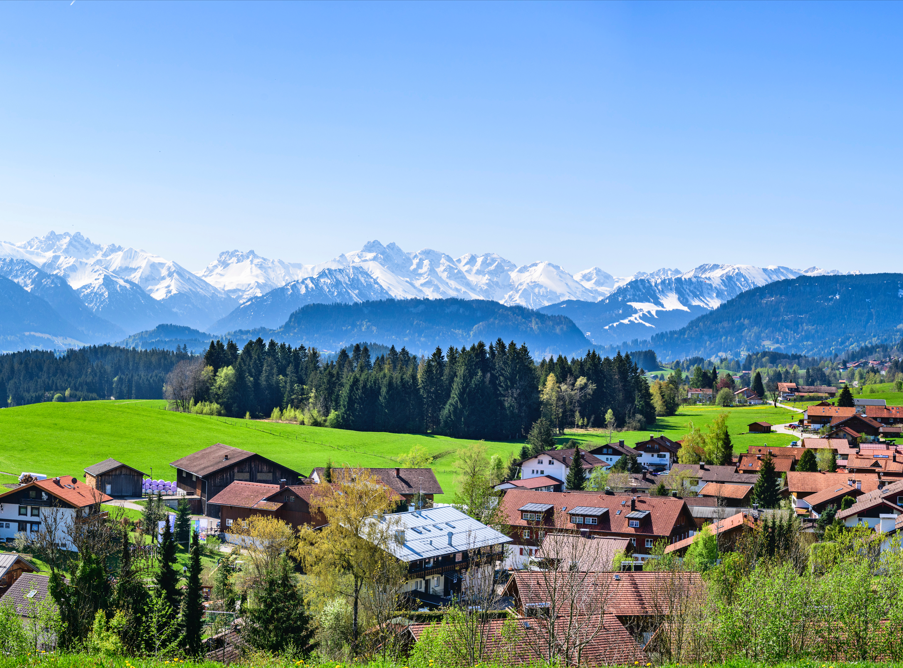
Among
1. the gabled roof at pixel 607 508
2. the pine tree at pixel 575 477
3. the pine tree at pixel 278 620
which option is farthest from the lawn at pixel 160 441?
the pine tree at pixel 278 620

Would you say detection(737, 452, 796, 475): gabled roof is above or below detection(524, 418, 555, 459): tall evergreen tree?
below

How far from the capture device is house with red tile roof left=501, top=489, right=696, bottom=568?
6438 cm

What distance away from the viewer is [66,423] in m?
109

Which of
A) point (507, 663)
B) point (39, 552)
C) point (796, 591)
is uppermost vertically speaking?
point (796, 591)

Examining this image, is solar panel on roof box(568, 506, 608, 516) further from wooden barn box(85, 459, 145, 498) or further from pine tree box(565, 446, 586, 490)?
wooden barn box(85, 459, 145, 498)

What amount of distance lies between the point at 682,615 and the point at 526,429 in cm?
11316

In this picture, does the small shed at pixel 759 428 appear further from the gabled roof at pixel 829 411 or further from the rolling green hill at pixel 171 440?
the gabled roof at pixel 829 411

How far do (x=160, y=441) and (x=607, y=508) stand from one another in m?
65.8

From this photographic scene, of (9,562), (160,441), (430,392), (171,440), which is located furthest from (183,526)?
(430,392)

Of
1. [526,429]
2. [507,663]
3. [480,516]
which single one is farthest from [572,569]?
[526,429]

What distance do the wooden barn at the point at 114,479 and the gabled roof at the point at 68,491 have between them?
993 centimetres

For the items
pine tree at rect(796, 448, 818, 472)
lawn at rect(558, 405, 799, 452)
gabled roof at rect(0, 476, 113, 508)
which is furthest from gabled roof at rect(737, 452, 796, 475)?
gabled roof at rect(0, 476, 113, 508)

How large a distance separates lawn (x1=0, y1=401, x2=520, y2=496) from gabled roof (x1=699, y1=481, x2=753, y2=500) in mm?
29597

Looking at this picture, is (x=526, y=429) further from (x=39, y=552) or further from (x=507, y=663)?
(x=507, y=663)
